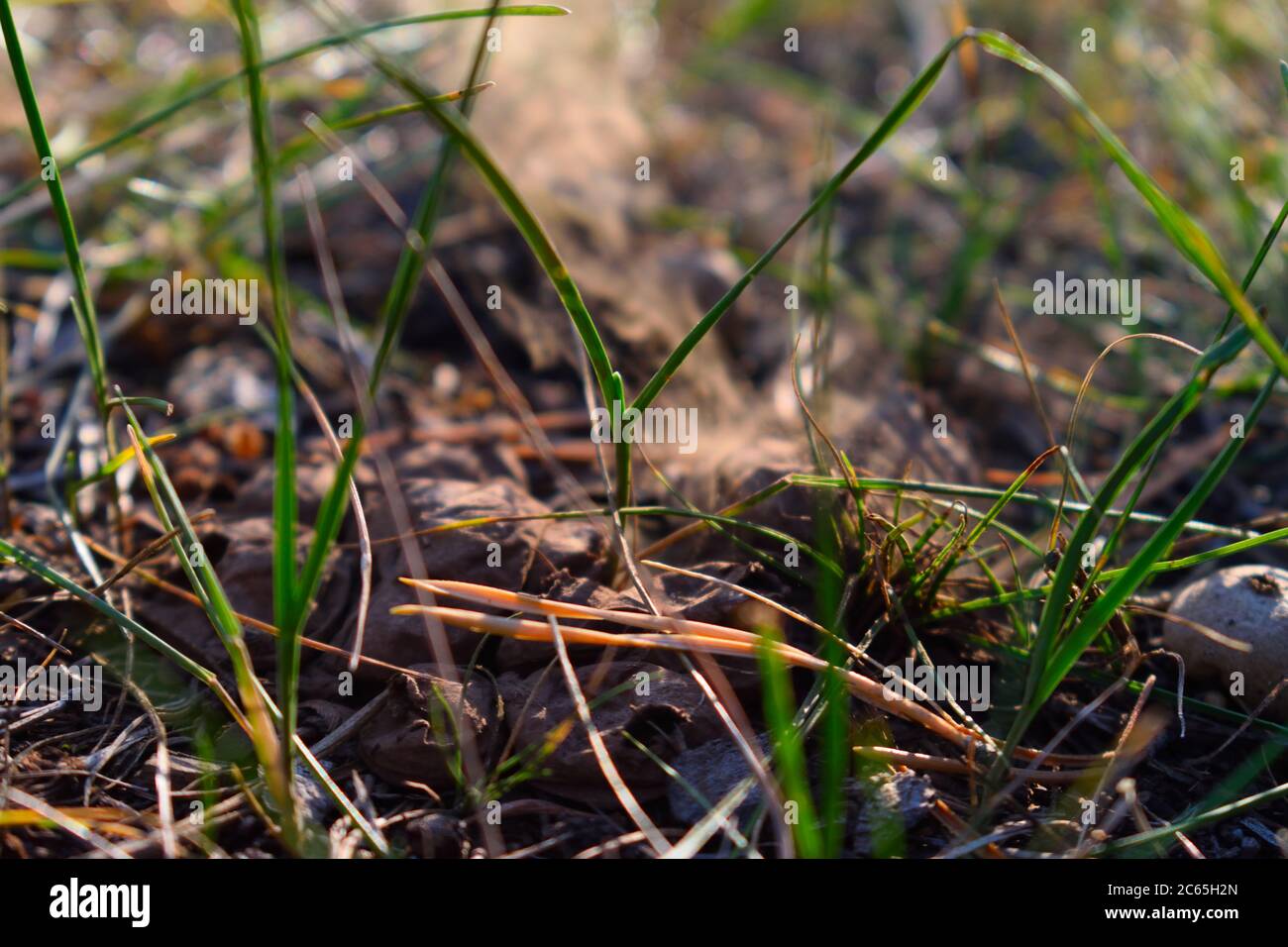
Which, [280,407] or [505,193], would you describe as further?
[505,193]

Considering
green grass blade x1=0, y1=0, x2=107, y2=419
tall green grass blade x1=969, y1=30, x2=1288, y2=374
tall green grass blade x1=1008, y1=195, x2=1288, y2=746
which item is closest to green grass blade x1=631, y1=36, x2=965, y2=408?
tall green grass blade x1=969, y1=30, x2=1288, y2=374

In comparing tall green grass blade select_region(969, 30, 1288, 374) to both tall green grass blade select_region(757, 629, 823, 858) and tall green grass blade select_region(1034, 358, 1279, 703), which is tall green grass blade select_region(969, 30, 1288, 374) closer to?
tall green grass blade select_region(1034, 358, 1279, 703)

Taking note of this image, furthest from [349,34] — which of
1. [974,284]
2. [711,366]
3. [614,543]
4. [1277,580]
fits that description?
[974,284]

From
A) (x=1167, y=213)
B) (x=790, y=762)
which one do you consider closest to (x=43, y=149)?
(x=790, y=762)

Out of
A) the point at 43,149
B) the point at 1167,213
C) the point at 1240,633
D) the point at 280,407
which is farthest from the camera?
the point at 1240,633

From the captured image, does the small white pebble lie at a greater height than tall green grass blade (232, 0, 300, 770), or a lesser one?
lesser

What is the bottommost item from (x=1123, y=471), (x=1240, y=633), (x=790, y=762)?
(x=790, y=762)

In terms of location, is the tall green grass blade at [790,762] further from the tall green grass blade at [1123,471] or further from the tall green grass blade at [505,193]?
the tall green grass blade at [505,193]

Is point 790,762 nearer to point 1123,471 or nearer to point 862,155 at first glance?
point 1123,471

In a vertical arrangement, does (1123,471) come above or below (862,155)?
below

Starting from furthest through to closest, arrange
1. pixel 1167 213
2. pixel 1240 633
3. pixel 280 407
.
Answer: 1. pixel 1240 633
2. pixel 1167 213
3. pixel 280 407
